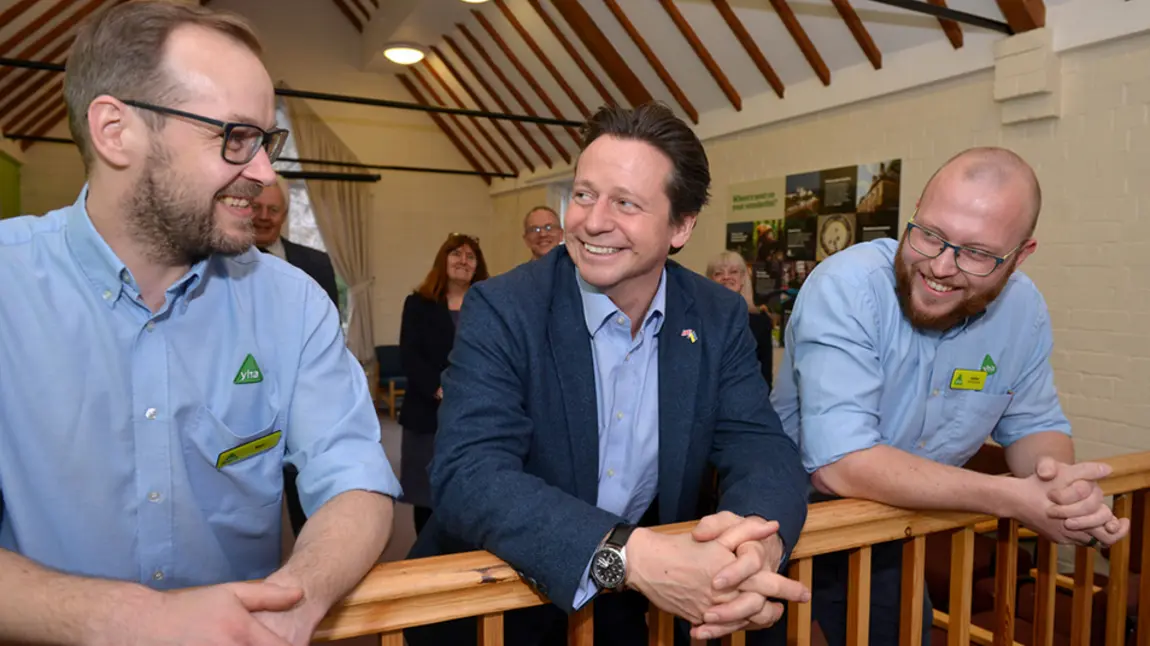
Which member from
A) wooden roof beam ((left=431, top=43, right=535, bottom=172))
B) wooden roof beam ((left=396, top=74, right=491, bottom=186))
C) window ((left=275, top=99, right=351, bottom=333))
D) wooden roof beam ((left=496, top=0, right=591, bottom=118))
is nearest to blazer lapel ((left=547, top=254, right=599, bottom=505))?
wooden roof beam ((left=496, top=0, right=591, bottom=118))

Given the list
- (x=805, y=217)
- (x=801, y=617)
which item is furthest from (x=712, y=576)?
(x=805, y=217)

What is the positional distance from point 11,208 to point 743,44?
891 cm

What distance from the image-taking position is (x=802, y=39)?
552cm

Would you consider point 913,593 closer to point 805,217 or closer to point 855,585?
point 855,585

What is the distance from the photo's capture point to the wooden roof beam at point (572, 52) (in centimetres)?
771

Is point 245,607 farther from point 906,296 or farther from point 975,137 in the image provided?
point 975,137

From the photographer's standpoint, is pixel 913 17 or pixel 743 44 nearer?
pixel 913 17

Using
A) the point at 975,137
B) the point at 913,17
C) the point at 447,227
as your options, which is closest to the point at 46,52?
the point at 447,227

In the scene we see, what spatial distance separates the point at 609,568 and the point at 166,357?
829 millimetres

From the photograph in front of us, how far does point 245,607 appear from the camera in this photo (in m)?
0.94

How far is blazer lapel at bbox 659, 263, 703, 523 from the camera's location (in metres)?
1.52

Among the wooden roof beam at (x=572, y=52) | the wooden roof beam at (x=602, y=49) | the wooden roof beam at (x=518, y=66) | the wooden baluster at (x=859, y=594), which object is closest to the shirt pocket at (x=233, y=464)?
the wooden baluster at (x=859, y=594)

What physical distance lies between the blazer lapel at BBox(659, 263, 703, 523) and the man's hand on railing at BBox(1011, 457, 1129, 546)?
0.69m

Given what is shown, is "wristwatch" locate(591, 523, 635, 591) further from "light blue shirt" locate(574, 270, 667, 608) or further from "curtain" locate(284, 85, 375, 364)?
"curtain" locate(284, 85, 375, 364)
